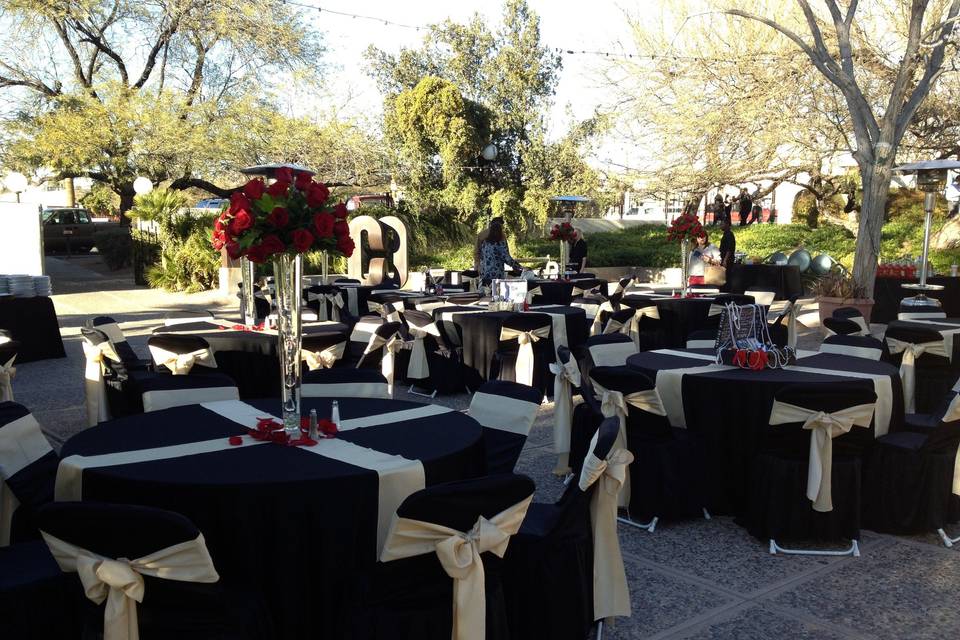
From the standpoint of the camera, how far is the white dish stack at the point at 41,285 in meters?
11.1

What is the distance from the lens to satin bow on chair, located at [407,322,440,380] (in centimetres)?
847

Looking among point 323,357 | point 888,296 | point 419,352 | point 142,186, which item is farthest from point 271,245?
point 142,186

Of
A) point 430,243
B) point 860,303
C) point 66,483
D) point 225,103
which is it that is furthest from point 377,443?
point 225,103

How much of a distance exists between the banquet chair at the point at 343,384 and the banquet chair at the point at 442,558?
2.13 metres

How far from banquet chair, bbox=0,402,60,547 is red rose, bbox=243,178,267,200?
1.39 metres

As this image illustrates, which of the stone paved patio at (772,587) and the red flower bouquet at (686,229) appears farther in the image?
the red flower bouquet at (686,229)

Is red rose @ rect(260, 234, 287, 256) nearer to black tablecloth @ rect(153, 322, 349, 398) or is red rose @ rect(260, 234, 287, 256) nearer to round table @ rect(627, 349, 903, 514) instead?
round table @ rect(627, 349, 903, 514)

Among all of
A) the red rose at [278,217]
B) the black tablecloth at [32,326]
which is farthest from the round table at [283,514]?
the black tablecloth at [32,326]

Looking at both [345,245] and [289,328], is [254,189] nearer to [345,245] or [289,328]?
[345,245]

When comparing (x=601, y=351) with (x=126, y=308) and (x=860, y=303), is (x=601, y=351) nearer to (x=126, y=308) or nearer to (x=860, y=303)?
(x=860, y=303)

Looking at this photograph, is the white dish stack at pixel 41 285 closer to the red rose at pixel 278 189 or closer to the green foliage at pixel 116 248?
the red rose at pixel 278 189

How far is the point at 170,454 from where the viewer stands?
3199 millimetres

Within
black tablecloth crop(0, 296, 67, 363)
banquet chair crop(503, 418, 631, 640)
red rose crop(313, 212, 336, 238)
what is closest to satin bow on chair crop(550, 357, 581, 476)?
banquet chair crop(503, 418, 631, 640)

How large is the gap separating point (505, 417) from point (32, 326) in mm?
8741
